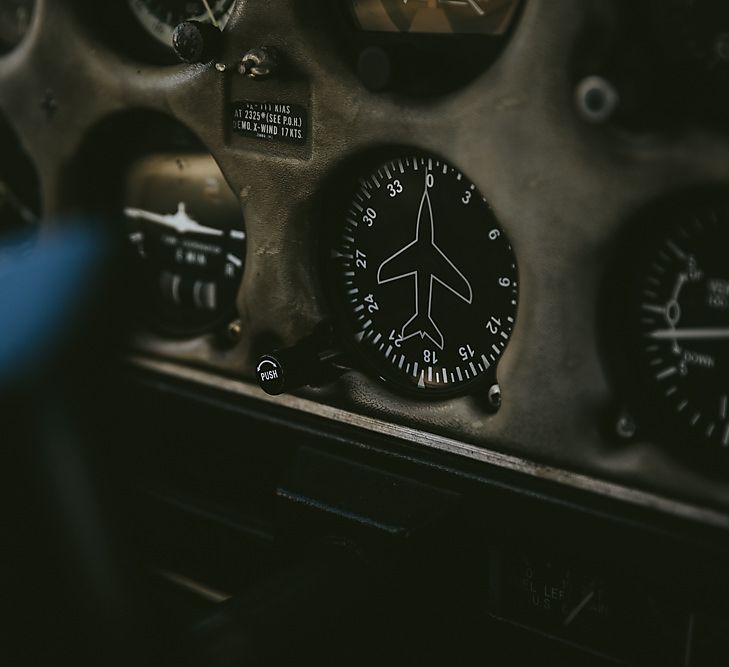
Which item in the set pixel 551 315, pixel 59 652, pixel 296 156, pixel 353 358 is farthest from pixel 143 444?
pixel 59 652

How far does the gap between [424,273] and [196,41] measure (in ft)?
1.72

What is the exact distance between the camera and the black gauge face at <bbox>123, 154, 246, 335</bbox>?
175 cm

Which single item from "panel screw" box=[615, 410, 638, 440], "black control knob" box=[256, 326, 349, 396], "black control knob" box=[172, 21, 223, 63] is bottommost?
"panel screw" box=[615, 410, 638, 440]

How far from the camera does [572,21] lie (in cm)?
118

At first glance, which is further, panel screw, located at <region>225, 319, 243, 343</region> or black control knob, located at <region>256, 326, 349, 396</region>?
panel screw, located at <region>225, 319, 243, 343</region>

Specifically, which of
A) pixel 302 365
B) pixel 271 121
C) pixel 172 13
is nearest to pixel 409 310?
pixel 302 365

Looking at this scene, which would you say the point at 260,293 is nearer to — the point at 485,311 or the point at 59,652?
the point at 485,311

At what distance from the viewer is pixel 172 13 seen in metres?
1.71

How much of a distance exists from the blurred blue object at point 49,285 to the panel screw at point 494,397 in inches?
32.1

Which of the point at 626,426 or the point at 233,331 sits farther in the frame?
the point at 233,331

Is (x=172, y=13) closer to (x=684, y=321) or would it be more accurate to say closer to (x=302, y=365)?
(x=302, y=365)

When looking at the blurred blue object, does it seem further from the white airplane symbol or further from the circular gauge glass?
the white airplane symbol

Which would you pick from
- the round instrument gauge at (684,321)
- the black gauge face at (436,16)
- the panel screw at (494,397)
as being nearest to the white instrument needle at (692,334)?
the round instrument gauge at (684,321)

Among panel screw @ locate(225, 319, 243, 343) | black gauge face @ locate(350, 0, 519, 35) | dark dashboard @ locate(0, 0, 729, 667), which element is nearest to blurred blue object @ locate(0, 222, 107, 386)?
dark dashboard @ locate(0, 0, 729, 667)
